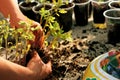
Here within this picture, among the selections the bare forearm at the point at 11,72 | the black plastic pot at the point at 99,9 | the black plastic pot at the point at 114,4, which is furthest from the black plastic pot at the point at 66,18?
the bare forearm at the point at 11,72

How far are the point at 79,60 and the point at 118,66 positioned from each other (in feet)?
1.73

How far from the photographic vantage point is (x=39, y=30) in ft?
5.67

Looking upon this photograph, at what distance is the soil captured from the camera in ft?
6.70

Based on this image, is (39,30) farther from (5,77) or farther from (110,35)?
(110,35)

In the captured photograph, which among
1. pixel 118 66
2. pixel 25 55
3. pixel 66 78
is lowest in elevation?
pixel 66 78

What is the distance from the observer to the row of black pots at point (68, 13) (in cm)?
264

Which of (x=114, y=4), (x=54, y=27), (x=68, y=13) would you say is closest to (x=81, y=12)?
(x=68, y=13)

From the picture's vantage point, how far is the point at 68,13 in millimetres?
2641

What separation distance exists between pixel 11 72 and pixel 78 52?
3.28ft

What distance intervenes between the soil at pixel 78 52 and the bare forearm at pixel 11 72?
0.52 m

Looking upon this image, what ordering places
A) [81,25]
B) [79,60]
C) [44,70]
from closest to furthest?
[44,70]
[79,60]
[81,25]

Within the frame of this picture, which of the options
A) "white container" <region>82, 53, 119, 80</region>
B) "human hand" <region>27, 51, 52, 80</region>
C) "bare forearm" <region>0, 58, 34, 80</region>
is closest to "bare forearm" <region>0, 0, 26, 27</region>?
"human hand" <region>27, 51, 52, 80</region>

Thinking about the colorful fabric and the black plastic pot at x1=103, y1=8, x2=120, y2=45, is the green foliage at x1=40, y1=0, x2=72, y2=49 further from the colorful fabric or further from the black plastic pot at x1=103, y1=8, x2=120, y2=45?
the black plastic pot at x1=103, y1=8, x2=120, y2=45

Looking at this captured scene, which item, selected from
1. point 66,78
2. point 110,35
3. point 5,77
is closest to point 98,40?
point 110,35
